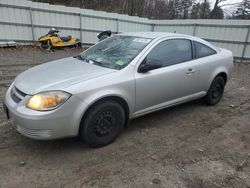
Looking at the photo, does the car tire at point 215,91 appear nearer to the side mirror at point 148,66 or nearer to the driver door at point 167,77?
the driver door at point 167,77

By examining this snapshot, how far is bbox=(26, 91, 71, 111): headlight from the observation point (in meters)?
2.48

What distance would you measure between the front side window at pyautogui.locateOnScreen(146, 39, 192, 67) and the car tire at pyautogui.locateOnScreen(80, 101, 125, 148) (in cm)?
101

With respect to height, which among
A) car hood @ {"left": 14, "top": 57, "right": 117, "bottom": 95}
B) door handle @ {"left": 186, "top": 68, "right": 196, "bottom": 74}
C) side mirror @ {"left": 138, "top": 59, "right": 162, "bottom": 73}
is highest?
side mirror @ {"left": 138, "top": 59, "right": 162, "bottom": 73}

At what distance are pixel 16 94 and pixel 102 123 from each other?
119 centimetres

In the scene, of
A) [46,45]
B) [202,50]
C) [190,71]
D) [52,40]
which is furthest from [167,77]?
[46,45]

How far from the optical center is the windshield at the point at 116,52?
3251 mm

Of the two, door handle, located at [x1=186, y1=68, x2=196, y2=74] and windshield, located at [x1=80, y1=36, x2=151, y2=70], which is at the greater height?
windshield, located at [x1=80, y1=36, x2=151, y2=70]

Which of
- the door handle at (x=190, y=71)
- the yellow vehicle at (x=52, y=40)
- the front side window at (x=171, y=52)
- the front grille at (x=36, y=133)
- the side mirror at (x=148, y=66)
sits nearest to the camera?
the front grille at (x=36, y=133)

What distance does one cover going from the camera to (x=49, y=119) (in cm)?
247

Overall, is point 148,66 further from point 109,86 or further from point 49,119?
point 49,119

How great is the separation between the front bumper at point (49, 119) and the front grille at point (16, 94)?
61mm

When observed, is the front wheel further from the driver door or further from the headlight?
the headlight

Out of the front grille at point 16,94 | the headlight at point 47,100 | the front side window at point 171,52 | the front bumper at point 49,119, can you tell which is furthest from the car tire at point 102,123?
the front side window at point 171,52

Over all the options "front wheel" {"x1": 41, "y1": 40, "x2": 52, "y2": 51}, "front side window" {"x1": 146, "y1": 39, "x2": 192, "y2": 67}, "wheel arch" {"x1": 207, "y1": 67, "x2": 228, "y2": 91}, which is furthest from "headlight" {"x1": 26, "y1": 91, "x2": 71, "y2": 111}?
"front wheel" {"x1": 41, "y1": 40, "x2": 52, "y2": 51}
